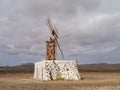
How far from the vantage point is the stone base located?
140ft

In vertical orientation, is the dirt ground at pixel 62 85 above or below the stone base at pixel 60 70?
below

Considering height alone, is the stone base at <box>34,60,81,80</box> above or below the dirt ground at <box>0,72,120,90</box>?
above

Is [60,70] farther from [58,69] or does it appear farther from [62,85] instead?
[62,85]

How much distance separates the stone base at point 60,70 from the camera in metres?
42.8

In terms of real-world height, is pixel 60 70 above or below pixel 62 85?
above

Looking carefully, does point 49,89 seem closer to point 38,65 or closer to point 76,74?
point 76,74

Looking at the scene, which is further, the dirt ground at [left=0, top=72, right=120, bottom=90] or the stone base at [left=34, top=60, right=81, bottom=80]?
the stone base at [left=34, top=60, right=81, bottom=80]

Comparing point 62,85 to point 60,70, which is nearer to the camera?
point 62,85

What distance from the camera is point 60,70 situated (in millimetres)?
43375

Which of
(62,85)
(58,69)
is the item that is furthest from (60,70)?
(62,85)

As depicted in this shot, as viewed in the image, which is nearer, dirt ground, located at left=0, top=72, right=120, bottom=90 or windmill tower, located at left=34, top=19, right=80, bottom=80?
dirt ground, located at left=0, top=72, right=120, bottom=90

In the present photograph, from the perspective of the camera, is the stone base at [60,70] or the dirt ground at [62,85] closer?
the dirt ground at [62,85]

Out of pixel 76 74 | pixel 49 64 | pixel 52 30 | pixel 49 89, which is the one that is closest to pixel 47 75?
pixel 49 64

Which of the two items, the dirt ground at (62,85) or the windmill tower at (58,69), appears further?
the windmill tower at (58,69)
